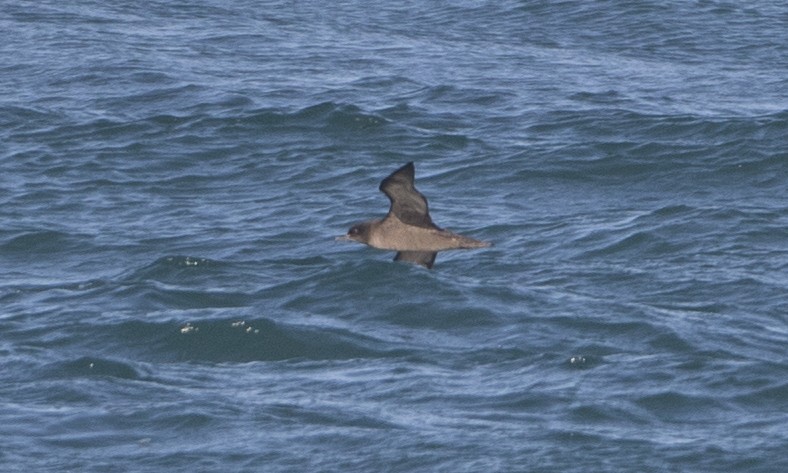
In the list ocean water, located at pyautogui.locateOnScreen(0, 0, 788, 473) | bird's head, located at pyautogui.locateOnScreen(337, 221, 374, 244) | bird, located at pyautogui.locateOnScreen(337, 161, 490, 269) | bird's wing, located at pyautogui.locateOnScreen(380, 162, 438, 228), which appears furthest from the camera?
bird's head, located at pyautogui.locateOnScreen(337, 221, 374, 244)

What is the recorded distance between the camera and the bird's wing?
1684 cm

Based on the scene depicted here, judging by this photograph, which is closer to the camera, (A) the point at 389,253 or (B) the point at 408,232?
(B) the point at 408,232

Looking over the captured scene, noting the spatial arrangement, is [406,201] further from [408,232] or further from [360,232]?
[360,232]

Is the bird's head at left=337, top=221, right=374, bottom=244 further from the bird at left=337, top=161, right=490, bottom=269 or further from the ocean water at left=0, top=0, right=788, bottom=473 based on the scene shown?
the ocean water at left=0, top=0, right=788, bottom=473

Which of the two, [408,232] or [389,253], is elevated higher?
[408,232]

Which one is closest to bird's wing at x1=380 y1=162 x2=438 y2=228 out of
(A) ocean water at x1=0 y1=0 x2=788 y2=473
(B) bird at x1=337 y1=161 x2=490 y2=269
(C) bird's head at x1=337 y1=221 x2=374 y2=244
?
(B) bird at x1=337 y1=161 x2=490 y2=269

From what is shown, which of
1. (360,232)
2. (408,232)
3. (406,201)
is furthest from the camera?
(360,232)

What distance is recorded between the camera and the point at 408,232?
1758cm

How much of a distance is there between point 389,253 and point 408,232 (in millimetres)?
1603

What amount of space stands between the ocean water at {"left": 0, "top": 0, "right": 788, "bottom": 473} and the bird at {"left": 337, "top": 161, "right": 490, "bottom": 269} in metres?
Answer: 0.37

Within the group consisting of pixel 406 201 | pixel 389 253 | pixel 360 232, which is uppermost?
pixel 406 201

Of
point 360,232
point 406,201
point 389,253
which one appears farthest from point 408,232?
point 389,253

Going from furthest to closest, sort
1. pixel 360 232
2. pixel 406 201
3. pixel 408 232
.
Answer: pixel 360 232 < pixel 408 232 < pixel 406 201

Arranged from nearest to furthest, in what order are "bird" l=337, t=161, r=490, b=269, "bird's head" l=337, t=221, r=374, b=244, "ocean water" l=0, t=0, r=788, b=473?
"ocean water" l=0, t=0, r=788, b=473, "bird" l=337, t=161, r=490, b=269, "bird's head" l=337, t=221, r=374, b=244
